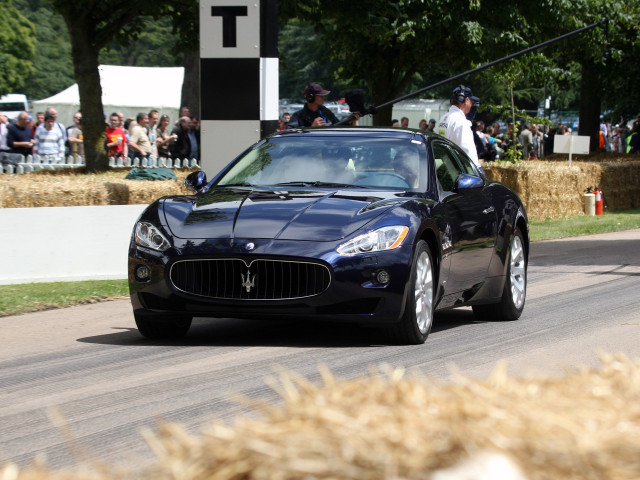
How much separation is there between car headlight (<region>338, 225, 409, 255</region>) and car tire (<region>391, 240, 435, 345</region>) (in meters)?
0.18

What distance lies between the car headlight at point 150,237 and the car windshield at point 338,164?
1.10 meters

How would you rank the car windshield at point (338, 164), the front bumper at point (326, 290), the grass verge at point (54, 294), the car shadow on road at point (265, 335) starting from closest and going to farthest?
the front bumper at point (326, 290) → the car shadow on road at point (265, 335) → the car windshield at point (338, 164) → the grass verge at point (54, 294)

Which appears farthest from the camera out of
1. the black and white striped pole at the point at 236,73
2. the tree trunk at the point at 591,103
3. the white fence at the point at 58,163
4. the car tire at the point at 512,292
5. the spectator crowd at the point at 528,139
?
the tree trunk at the point at 591,103

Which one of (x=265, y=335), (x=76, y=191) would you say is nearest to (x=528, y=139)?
(x=76, y=191)

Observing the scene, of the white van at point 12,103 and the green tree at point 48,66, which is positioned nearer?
the white van at point 12,103

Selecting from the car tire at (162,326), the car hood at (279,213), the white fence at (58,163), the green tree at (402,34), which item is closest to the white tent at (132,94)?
the green tree at (402,34)

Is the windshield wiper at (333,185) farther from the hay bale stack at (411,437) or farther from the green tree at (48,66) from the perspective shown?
the green tree at (48,66)

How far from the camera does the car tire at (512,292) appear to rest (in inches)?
382

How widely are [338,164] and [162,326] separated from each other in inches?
70.3

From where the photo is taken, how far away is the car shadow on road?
26.5ft

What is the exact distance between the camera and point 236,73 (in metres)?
13.5

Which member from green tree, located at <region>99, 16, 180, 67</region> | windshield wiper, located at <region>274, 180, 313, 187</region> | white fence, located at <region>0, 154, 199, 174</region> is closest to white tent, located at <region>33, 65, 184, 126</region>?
white fence, located at <region>0, 154, 199, 174</region>

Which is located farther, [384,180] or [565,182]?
[565,182]

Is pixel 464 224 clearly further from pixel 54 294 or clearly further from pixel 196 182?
pixel 54 294
